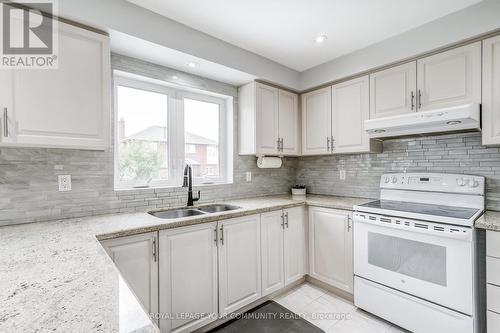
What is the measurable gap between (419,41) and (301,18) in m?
1.05

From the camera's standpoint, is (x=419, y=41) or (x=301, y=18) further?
(x=419, y=41)

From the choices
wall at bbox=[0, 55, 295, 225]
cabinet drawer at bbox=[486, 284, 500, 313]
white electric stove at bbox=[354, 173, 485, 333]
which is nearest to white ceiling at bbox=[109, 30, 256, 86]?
wall at bbox=[0, 55, 295, 225]

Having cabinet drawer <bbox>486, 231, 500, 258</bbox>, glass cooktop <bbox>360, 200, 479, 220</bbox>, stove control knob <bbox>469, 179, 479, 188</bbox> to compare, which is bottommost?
cabinet drawer <bbox>486, 231, 500, 258</bbox>

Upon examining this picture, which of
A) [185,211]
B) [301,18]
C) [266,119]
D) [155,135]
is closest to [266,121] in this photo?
Result: [266,119]

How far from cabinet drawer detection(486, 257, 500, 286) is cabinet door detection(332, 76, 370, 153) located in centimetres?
125

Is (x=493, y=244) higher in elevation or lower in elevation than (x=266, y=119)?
lower

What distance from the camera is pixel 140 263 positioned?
1583mm

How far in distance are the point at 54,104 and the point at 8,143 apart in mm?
333

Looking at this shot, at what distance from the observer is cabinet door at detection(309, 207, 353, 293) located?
232cm

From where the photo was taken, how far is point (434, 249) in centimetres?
175

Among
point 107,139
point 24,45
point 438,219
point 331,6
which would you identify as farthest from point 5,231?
point 438,219

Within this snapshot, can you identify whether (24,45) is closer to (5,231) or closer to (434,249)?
(5,231)

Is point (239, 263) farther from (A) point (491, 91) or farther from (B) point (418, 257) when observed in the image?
(A) point (491, 91)

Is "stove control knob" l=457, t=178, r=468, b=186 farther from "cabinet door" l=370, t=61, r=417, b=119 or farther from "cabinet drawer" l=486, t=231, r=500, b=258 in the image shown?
"cabinet door" l=370, t=61, r=417, b=119
